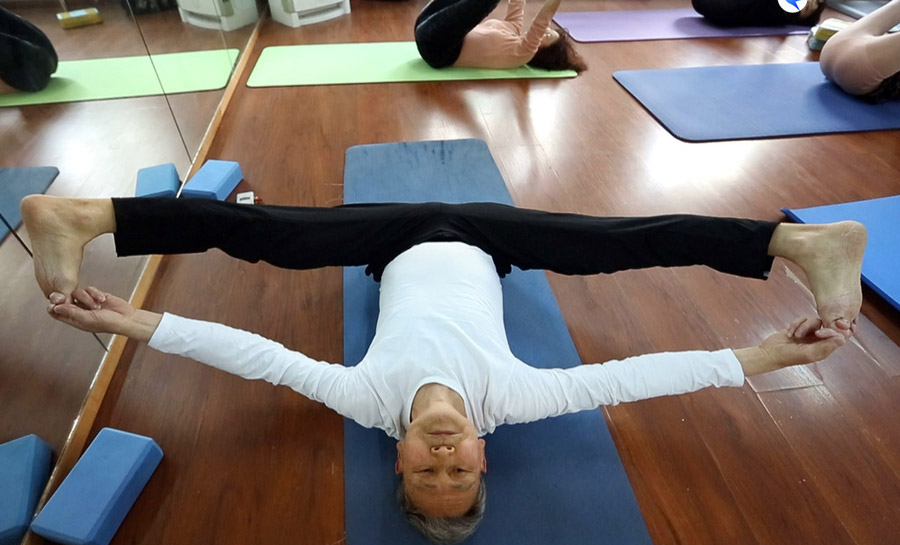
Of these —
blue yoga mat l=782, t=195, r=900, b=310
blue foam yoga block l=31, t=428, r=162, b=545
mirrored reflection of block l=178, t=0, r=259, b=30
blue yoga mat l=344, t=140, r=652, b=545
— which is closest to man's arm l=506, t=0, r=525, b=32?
mirrored reflection of block l=178, t=0, r=259, b=30

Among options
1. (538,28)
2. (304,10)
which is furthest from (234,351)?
(304,10)

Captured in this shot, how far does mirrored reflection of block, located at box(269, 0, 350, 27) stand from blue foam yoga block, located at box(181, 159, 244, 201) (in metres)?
2.39

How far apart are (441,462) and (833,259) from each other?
1.15 metres

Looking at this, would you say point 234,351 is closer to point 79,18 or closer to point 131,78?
point 79,18

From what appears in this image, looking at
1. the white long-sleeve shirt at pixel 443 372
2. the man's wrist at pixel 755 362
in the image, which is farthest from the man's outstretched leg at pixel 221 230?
the man's wrist at pixel 755 362

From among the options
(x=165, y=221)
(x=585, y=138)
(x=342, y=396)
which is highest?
(x=165, y=221)

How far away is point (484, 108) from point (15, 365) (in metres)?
2.53

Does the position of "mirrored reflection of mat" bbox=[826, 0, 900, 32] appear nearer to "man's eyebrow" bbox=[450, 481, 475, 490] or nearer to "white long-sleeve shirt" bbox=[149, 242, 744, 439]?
"white long-sleeve shirt" bbox=[149, 242, 744, 439]

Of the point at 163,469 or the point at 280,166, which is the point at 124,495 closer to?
the point at 163,469

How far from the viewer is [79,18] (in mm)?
1714

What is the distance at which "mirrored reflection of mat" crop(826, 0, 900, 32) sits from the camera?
172 inches

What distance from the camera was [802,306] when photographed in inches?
72.4

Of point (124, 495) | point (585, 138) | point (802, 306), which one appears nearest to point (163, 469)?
point (124, 495)

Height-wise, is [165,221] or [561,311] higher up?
[165,221]
